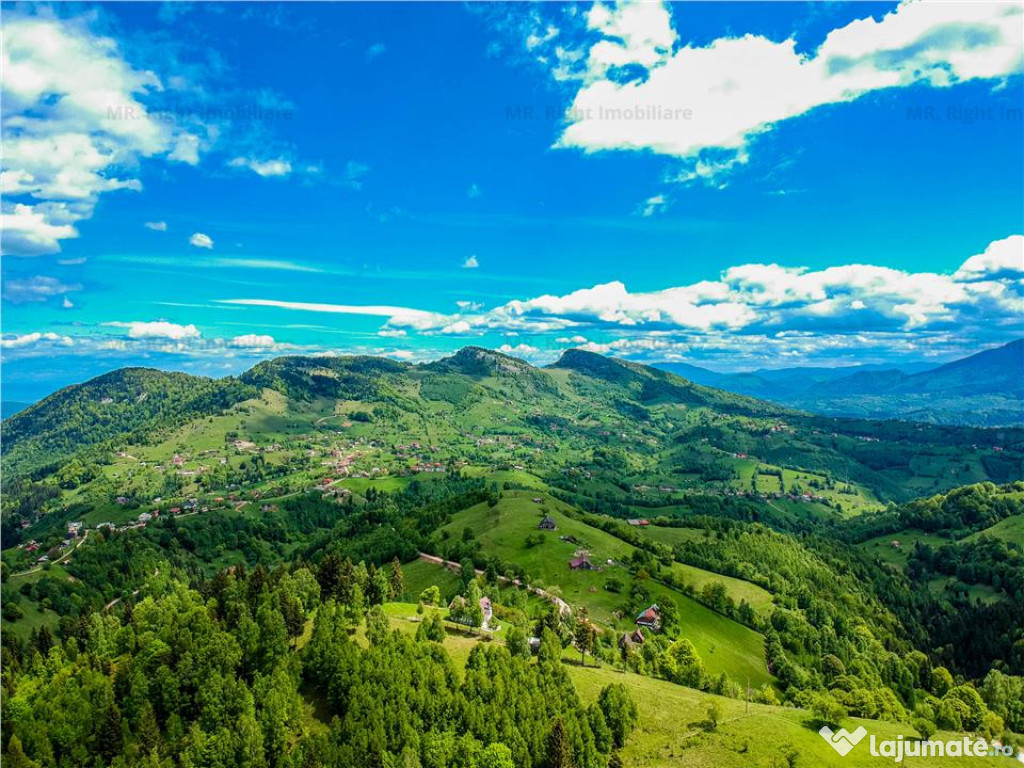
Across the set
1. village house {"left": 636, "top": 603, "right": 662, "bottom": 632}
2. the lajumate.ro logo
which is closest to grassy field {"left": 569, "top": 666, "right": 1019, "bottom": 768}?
the lajumate.ro logo

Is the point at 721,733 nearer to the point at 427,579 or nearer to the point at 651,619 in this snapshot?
the point at 651,619

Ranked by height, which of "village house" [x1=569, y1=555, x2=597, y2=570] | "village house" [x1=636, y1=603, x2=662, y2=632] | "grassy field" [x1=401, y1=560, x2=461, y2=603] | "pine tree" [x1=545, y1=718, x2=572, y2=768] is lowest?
"village house" [x1=636, y1=603, x2=662, y2=632]

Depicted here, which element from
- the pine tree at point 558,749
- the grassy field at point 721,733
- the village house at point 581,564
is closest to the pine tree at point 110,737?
the grassy field at point 721,733

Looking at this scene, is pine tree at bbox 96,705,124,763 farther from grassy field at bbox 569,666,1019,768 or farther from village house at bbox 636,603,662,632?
village house at bbox 636,603,662,632

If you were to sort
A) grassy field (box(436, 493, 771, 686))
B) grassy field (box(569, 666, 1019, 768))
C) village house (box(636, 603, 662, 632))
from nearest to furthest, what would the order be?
grassy field (box(569, 666, 1019, 768)), grassy field (box(436, 493, 771, 686)), village house (box(636, 603, 662, 632))

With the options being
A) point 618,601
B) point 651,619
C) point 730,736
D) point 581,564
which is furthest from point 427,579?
point 730,736

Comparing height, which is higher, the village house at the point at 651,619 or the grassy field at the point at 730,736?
the grassy field at the point at 730,736

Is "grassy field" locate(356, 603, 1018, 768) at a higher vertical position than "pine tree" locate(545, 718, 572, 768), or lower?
lower

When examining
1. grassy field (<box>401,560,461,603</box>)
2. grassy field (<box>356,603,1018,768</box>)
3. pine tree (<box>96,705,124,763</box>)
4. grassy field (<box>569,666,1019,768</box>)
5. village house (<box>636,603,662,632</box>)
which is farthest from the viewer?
grassy field (<box>401,560,461,603</box>)

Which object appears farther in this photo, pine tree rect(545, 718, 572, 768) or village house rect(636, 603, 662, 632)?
village house rect(636, 603, 662, 632)

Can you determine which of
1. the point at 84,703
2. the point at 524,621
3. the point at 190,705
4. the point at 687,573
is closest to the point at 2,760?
the point at 84,703

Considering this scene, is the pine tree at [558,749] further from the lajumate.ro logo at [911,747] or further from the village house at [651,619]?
the village house at [651,619]
